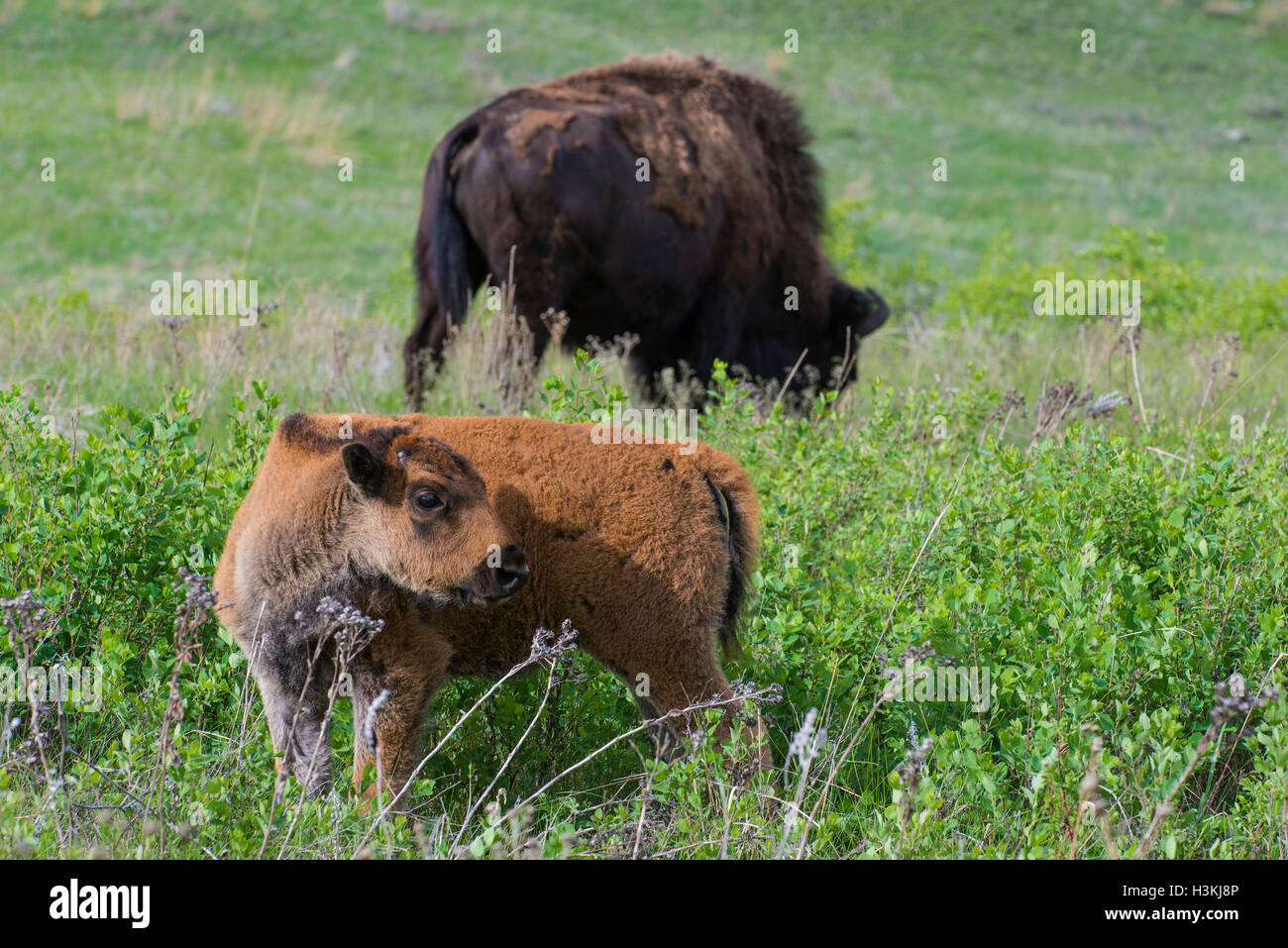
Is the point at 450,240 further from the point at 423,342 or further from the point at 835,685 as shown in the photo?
the point at 835,685

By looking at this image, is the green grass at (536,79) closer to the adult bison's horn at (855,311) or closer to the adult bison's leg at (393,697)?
the adult bison's horn at (855,311)

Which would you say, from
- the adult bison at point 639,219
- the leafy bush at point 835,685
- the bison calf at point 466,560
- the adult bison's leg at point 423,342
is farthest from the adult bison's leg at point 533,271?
the bison calf at point 466,560

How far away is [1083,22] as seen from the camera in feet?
156

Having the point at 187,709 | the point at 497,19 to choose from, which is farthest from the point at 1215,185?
the point at 187,709

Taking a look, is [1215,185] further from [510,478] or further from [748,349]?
[510,478]

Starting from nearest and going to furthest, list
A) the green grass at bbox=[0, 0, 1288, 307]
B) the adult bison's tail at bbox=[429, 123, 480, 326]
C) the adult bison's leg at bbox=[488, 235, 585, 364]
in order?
the adult bison's leg at bbox=[488, 235, 585, 364]
the adult bison's tail at bbox=[429, 123, 480, 326]
the green grass at bbox=[0, 0, 1288, 307]

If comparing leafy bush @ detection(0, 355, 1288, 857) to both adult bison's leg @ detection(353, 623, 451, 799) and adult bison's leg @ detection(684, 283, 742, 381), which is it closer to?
adult bison's leg @ detection(353, 623, 451, 799)

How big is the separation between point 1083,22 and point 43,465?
162 ft

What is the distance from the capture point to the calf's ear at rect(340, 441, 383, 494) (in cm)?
376

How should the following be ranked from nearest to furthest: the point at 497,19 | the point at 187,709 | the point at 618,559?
the point at 618,559 < the point at 187,709 < the point at 497,19

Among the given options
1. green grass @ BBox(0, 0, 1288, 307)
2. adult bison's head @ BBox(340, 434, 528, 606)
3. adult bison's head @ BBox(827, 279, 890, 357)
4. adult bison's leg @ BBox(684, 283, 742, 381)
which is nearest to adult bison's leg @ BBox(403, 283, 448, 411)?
adult bison's leg @ BBox(684, 283, 742, 381)

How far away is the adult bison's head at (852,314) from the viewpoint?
35.6 feet

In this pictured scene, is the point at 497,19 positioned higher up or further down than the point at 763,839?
higher up

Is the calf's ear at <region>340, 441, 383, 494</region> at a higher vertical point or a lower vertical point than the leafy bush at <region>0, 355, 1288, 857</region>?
higher
